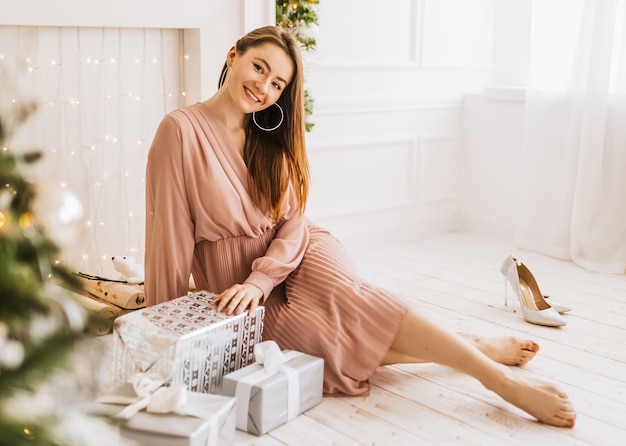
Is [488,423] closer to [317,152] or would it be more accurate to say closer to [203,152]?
[203,152]

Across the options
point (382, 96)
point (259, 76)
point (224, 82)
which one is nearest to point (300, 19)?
point (382, 96)

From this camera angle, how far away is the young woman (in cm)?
212

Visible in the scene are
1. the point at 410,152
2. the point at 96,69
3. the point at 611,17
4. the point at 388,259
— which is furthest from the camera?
the point at 410,152

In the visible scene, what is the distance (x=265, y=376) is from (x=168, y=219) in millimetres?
550

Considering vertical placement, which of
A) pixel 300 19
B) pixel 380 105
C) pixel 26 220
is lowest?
pixel 380 105

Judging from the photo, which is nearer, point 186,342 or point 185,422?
point 185,422

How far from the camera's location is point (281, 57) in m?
2.18

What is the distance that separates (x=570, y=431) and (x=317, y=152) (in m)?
2.15

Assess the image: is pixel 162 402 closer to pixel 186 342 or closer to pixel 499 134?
pixel 186 342

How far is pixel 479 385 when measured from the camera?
2258 mm

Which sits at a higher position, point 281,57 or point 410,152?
point 281,57

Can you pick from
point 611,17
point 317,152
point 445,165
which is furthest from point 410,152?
point 611,17

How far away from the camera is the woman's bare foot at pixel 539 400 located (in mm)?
1975

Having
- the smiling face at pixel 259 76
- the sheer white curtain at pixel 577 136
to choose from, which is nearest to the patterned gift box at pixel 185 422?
the smiling face at pixel 259 76
